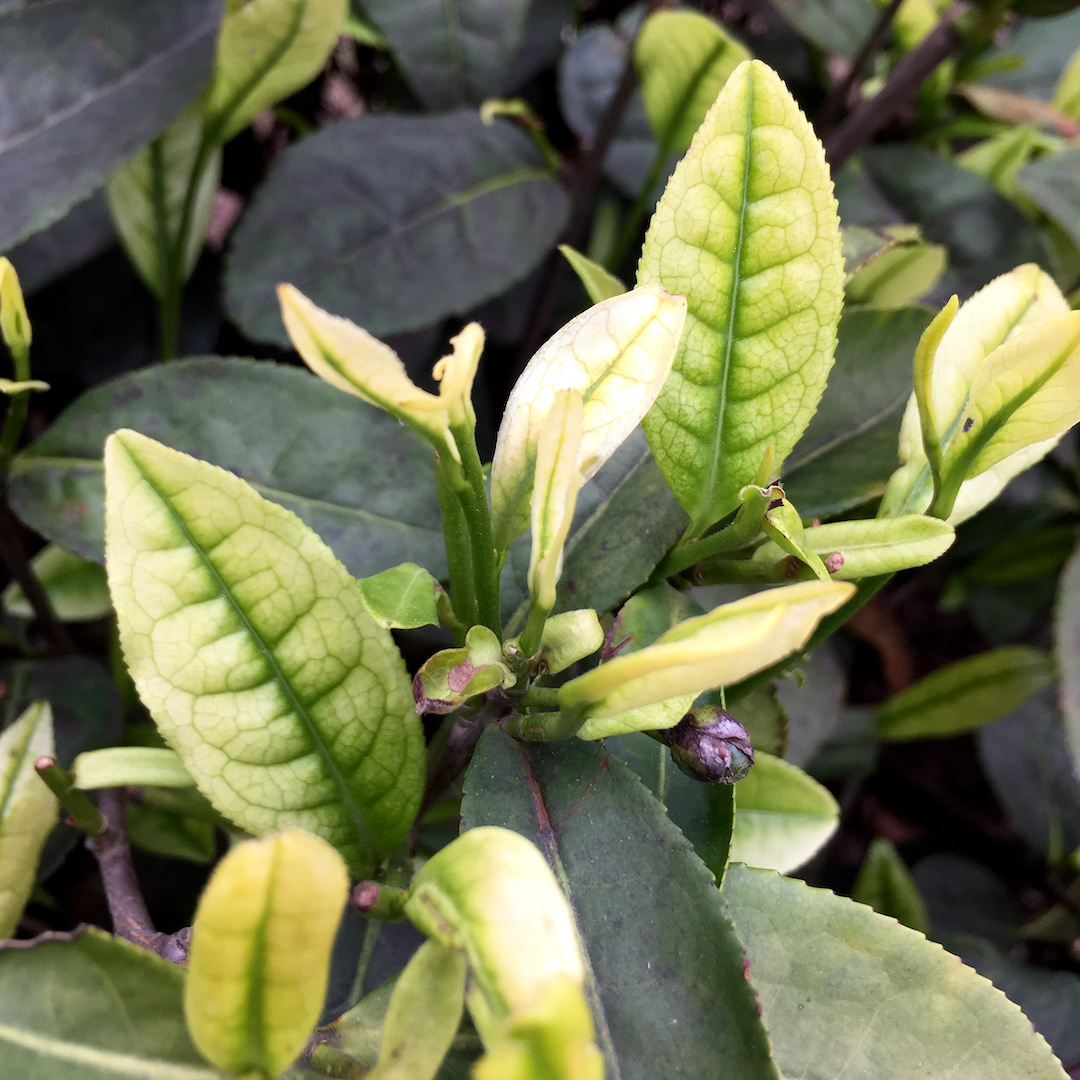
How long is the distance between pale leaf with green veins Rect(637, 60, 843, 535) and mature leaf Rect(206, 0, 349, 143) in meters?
0.38

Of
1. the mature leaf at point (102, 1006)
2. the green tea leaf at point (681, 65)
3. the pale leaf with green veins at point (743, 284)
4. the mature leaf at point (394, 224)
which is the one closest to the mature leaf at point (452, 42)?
the mature leaf at point (394, 224)

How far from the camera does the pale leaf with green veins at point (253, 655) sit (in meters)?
0.35

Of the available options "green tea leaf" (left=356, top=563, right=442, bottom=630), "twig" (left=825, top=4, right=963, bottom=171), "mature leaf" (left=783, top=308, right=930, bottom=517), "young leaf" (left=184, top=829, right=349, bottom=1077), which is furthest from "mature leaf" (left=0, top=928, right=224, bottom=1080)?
"twig" (left=825, top=4, right=963, bottom=171)

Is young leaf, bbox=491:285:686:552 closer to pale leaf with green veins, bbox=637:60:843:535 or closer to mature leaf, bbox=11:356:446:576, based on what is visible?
pale leaf with green veins, bbox=637:60:843:535

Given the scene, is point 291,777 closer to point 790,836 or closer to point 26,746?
point 26,746

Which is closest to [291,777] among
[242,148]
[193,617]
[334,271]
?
[193,617]

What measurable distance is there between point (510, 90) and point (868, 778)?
3.35 ft

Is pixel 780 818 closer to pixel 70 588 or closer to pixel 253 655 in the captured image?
pixel 253 655

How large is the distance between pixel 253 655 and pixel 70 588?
0.44 meters

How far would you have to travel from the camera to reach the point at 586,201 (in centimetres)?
92

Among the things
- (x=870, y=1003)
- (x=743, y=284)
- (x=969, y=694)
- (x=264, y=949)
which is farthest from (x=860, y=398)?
(x=969, y=694)

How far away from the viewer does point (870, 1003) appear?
1.32 feet

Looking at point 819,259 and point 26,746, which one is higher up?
point 819,259

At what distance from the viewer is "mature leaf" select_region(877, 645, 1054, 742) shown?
963 mm
